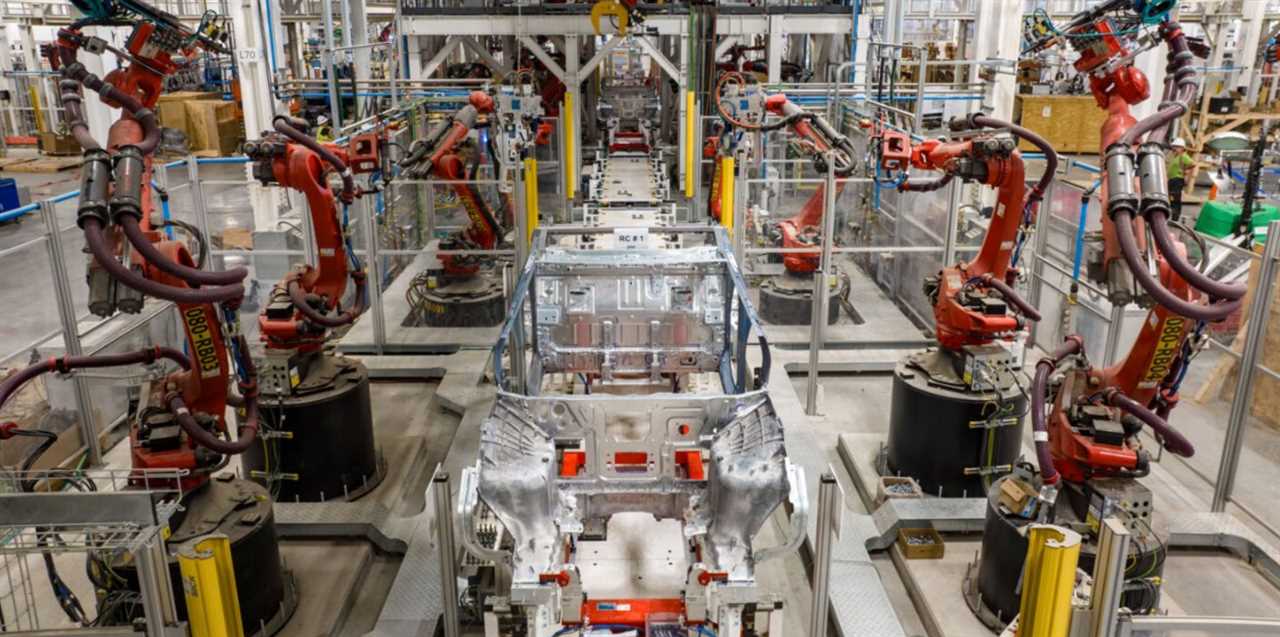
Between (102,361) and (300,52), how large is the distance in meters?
22.0

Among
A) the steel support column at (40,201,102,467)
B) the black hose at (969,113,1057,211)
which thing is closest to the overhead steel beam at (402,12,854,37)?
the black hose at (969,113,1057,211)

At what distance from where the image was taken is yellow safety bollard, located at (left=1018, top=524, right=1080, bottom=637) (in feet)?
9.80

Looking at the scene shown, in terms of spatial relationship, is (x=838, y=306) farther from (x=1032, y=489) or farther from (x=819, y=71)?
(x=819, y=71)

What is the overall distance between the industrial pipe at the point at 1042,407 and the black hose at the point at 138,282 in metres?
4.06

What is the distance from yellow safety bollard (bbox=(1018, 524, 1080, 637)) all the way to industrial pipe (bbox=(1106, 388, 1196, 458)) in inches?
84.3

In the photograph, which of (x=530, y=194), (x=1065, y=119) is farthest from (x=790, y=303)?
(x=1065, y=119)

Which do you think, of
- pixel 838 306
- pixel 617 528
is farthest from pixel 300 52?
pixel 617 528

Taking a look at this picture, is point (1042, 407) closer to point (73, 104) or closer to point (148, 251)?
point (148, 251)

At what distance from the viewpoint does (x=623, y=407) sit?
457 cm

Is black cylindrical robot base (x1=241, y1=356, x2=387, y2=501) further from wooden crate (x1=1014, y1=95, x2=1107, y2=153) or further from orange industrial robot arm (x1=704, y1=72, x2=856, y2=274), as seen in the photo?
wooden crate (x1=1014, y1=95, x2=1107, y2=153)

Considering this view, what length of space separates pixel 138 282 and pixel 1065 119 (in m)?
20.5

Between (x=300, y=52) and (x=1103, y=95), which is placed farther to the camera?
(x=300, y=52)

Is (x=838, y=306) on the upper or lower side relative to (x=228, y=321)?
lower

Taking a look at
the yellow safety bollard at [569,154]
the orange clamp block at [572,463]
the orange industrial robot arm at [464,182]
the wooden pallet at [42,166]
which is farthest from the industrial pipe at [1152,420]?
the wooden pallet at [42,166]
